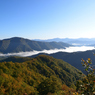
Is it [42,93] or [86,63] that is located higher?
[86,63]

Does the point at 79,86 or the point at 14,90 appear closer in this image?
the point at 79,86

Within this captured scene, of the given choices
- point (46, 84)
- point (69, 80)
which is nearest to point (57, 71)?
point (69, 80)

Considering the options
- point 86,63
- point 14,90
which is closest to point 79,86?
point 86,63

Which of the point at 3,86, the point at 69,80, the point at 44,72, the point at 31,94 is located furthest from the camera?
the point at 69,80

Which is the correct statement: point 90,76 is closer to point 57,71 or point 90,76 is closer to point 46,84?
point 46,84

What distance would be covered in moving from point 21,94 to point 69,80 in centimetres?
9732

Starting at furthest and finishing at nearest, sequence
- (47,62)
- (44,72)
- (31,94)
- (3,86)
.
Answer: (47,62), (44,72), (31,94), (3,86)

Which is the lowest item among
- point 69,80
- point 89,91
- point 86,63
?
point 69,80

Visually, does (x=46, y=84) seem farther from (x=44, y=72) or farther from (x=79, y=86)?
(x=44, y=72)

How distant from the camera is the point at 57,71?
129750 mm

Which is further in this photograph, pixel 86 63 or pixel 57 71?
pixel 57 71

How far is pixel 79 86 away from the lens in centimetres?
697

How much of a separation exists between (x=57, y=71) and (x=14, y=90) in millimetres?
96562

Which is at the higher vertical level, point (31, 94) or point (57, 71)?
point (31, 94)
